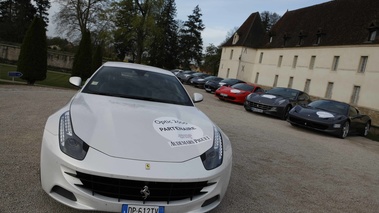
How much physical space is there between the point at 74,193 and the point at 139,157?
601mm

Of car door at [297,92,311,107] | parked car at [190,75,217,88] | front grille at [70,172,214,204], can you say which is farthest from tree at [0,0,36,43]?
front grille at [70,172,214,204]

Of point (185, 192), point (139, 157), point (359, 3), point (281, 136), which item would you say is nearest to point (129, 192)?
point (139, 157)

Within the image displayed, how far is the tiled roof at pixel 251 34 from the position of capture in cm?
5303

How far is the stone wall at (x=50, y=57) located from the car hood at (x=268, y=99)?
1216 inches

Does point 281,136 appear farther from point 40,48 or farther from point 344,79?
point 344,79

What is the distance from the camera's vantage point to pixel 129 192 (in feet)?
8.19

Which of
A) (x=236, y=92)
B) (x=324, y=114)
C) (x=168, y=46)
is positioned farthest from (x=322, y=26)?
(x=168, y=46)

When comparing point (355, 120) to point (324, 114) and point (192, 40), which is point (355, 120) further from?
point (192, 40)

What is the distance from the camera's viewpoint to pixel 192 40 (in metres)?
72.1

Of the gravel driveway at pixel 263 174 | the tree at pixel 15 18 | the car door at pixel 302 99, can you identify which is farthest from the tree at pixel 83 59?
the tree at pixel 15 18

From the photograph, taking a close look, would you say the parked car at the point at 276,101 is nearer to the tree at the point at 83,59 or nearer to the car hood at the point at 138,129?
the car hood at the point at 138,129

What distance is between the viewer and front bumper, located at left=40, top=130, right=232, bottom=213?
2438 millimetres

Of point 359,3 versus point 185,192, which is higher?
point 359,3

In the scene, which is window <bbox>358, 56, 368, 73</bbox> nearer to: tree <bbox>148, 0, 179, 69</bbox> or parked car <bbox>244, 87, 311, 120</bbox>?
parked car <bbox>244, 87, 311, 120</bbox>
